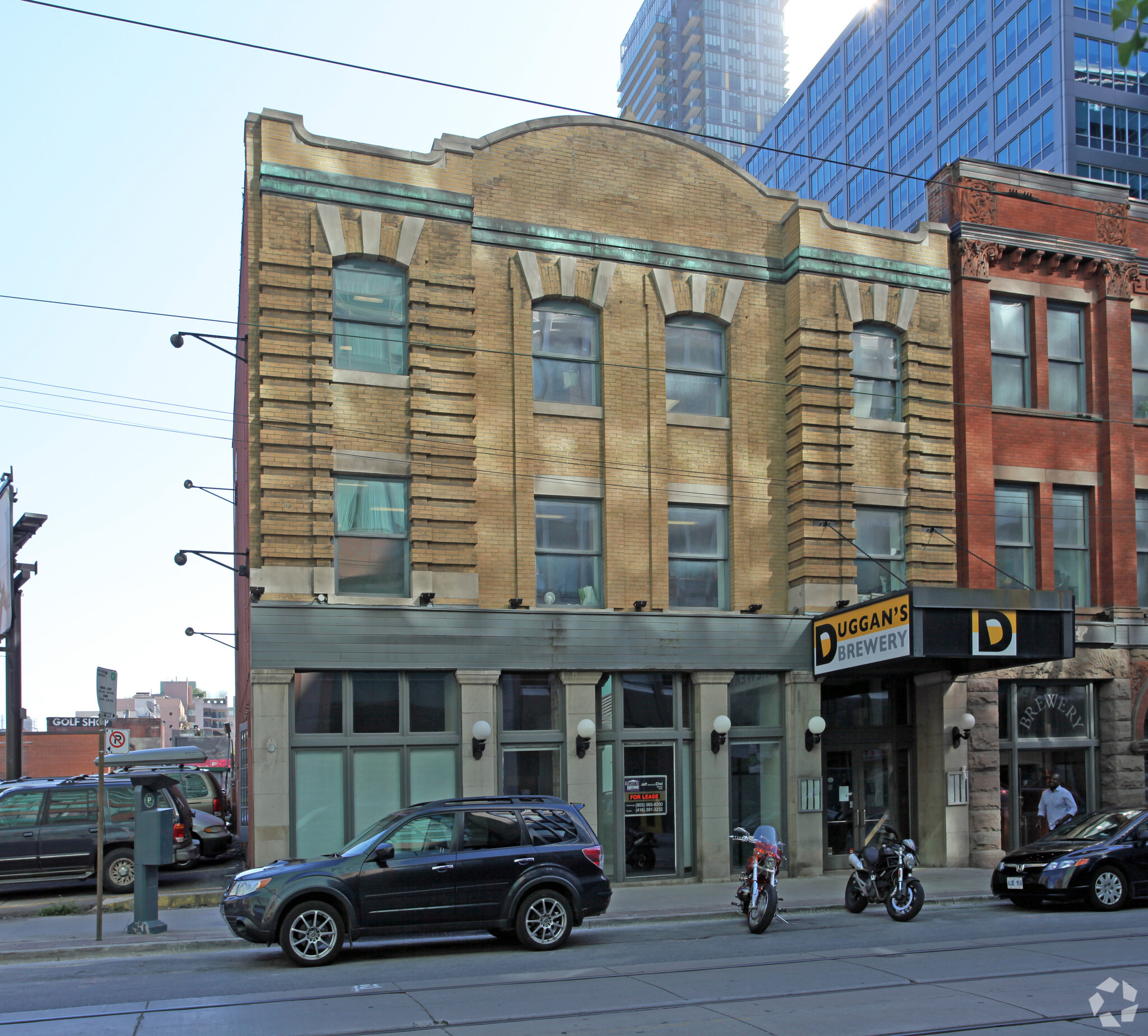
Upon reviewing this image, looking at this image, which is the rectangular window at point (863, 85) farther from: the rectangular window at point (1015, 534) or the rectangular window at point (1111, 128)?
the rectangular window at point (1015, 534)

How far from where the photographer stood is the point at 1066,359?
80.0 ft

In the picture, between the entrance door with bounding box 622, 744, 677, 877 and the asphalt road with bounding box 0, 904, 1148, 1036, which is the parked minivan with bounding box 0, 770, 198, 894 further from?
the entrance door with bounding box 622, 744, 677, 877

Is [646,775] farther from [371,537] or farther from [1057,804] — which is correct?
[1057,804]

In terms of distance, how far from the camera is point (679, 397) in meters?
21.4

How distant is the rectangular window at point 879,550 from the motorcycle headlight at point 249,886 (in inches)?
502

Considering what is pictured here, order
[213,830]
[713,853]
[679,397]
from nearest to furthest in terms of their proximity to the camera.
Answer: [713,853] → [679,397] → [213,830]

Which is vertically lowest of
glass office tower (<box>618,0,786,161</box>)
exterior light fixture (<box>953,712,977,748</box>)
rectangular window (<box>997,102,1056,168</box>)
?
exterior light fixture (<box>953,712,977,748</box>)

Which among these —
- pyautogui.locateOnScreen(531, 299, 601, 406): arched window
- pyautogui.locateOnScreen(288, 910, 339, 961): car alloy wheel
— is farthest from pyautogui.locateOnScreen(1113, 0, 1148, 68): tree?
pyautogui.locateOnScreen(531, 299, 601, 406): arched window

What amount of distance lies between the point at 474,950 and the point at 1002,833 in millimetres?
13071

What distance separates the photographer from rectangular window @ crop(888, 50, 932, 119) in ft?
257

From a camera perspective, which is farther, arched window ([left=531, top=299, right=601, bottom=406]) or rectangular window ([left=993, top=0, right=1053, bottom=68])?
rectangular window ([left=993, top=0, right=1053, bottom=68])

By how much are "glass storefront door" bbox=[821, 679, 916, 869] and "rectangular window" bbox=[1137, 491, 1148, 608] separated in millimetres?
5820

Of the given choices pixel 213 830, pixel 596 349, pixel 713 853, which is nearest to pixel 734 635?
pixel 713 853

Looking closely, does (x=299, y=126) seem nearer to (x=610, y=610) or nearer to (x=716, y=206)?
(x=716, y=206)
